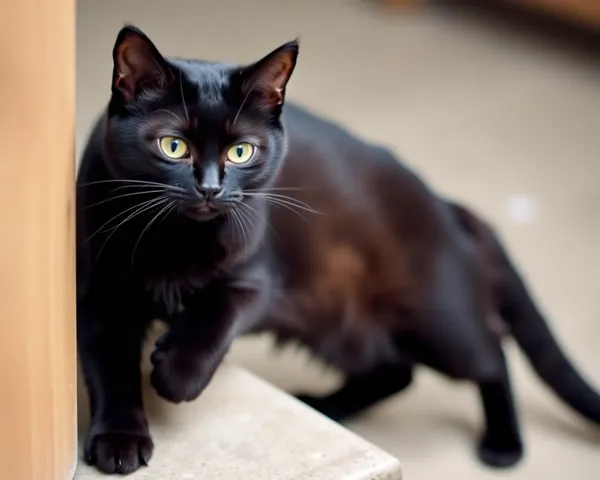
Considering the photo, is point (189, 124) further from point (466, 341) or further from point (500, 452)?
point (500, 452)

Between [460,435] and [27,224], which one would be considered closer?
[27,224]

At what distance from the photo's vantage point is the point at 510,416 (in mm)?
1489

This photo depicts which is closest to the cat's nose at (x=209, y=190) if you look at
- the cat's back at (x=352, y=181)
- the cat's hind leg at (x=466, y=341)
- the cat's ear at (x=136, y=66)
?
the cat's ear at (x=136, y=66)

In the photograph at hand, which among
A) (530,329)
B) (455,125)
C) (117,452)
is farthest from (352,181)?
(455,125)

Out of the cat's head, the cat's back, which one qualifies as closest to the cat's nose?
the cat's head

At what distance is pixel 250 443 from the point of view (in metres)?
1.07

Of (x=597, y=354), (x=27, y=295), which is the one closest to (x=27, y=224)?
(x=27, y=295)

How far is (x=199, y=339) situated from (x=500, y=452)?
641mm

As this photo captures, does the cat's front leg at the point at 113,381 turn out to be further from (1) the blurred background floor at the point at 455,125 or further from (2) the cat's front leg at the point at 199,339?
(1) the blurred background floor at the point at 455,125

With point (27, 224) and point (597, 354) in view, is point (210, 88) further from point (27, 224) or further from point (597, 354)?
point (597, 354)

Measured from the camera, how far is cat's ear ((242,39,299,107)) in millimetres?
961

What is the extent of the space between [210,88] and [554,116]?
1.82 m

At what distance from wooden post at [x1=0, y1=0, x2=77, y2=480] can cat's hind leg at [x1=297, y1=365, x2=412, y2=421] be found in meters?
0.68

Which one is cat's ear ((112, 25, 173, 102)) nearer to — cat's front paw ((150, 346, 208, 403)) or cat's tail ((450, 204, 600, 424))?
cat's front paw ((150, 346, 208, 403))
